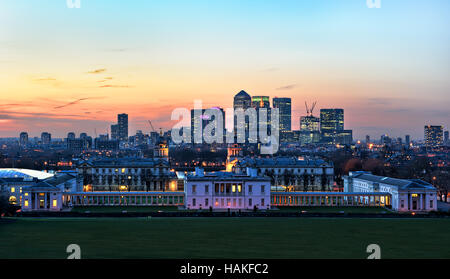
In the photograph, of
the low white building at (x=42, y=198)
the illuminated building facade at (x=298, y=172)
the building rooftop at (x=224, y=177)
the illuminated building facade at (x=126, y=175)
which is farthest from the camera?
the illuminated building facade at (x=298, y=172)

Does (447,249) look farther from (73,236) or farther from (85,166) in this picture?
(85,166)

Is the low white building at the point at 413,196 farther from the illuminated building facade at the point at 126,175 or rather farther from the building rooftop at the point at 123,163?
the building rooftop at the point at 123,163

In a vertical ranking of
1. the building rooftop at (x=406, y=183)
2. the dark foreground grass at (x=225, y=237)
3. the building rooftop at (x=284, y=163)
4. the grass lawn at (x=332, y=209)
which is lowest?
the grass lawn at (x=332, y=209)

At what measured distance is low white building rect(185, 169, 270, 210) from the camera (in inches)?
3019

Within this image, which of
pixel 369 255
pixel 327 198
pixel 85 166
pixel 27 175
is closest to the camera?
pixel 369 255

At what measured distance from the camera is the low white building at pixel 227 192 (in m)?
76.7

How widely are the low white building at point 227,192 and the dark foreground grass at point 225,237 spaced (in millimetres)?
15346

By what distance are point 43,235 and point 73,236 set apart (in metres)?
2.70

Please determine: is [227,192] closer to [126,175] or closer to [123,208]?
[123,208]

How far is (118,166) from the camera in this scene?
104 metres

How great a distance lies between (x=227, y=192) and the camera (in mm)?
77125

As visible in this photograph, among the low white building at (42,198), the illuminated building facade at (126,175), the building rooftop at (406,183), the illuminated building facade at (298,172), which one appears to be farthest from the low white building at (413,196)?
the low white building at (42,198)
